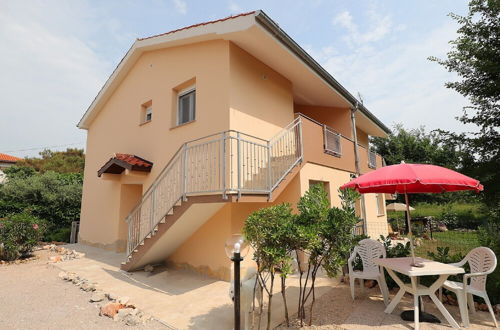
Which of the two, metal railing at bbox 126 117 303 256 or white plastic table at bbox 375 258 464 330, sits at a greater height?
metal railing at bbox 126 117 303 256

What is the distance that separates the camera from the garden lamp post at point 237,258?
336 cm

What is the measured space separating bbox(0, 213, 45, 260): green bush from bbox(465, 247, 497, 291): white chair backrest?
42.7 ft

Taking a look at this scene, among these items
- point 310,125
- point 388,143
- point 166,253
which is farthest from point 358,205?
point 388,143

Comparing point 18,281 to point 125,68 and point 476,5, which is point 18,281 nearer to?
point 125,68

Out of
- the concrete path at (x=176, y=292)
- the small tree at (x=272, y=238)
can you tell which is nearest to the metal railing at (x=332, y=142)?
the concrete path at (x=176, y=292)

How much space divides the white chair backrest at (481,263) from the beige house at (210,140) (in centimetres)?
378

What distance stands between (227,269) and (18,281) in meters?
5.68

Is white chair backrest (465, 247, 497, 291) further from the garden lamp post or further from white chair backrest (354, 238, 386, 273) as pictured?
the garden lamp post

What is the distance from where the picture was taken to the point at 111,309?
4715mm

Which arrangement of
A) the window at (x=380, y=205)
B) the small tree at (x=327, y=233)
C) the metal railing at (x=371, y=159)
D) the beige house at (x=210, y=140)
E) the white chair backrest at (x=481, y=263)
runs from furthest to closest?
the window at (x=380, y=205) < the metal railing at (x=371, y=159) < the beige house at (x=210, y=140) < the white chair backrest at (x=481, y=263) < the small tree at (x=327, y=233)

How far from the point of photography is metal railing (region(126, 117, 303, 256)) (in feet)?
19.9

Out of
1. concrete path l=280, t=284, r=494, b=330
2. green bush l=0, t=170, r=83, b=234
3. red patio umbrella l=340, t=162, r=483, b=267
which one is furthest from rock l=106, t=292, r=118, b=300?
green bush l=0, t=170, r=83, b=234

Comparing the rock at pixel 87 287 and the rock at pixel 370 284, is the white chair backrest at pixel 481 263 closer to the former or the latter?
the rock at pixel 370 284

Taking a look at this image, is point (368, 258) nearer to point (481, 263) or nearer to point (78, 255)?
point (481, 263)
